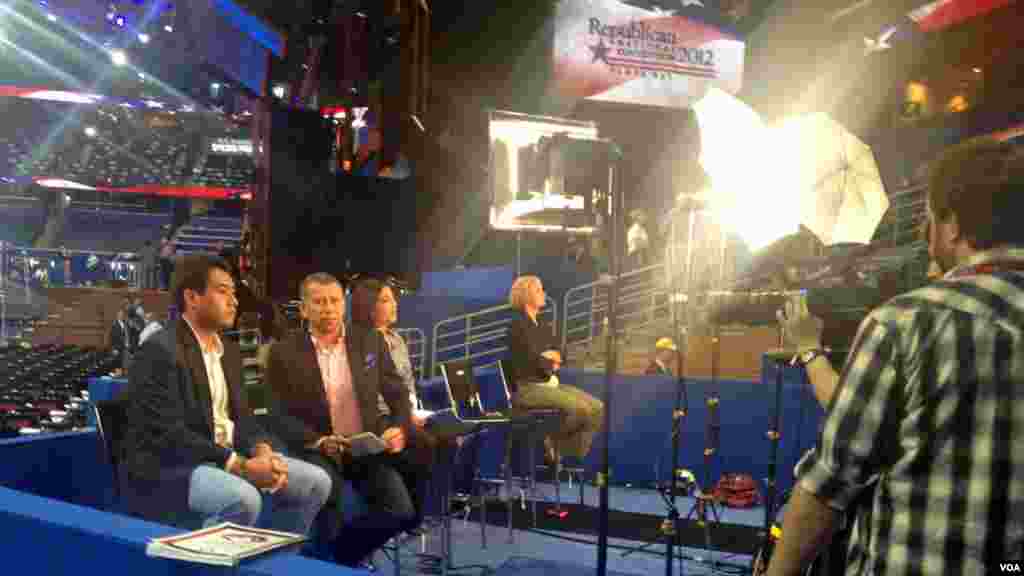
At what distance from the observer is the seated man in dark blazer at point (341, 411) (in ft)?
13.4

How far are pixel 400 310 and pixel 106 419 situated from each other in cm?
826

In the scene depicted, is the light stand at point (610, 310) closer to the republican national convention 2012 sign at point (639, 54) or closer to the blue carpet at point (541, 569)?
the blue carpet at point (541, 569)

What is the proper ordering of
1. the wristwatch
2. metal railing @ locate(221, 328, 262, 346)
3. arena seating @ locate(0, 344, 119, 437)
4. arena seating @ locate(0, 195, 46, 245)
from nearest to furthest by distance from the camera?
the wristwatch → arena seating @ locate(0, 344, 119, 437) → metal railing @ locate(221, 328, 262, 346) → arena seating @ locate(0, 195, 46, 245)

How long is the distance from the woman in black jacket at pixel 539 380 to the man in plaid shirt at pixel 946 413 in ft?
17.3

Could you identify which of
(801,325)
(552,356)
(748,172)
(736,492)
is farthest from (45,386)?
(801,325)

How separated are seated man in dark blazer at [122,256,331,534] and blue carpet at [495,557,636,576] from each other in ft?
5.18

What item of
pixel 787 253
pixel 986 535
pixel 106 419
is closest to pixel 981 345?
pixel 986 535

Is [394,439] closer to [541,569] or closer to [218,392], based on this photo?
[218,392]

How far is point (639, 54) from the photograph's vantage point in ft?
39.4

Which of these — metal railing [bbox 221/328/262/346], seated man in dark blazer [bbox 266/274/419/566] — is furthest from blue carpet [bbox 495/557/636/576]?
metal railing [bbox 221/328/262/346]

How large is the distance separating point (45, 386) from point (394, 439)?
601cm

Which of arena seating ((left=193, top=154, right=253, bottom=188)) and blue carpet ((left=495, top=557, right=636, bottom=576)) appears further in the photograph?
arena seating ((left=193, top=154, right=253, bottom=188))

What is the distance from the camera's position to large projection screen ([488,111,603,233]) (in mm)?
3807

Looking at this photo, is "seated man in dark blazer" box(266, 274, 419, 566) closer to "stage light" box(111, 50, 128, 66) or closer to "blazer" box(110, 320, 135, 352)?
"blazer" box(110, 320, 135, 352)
